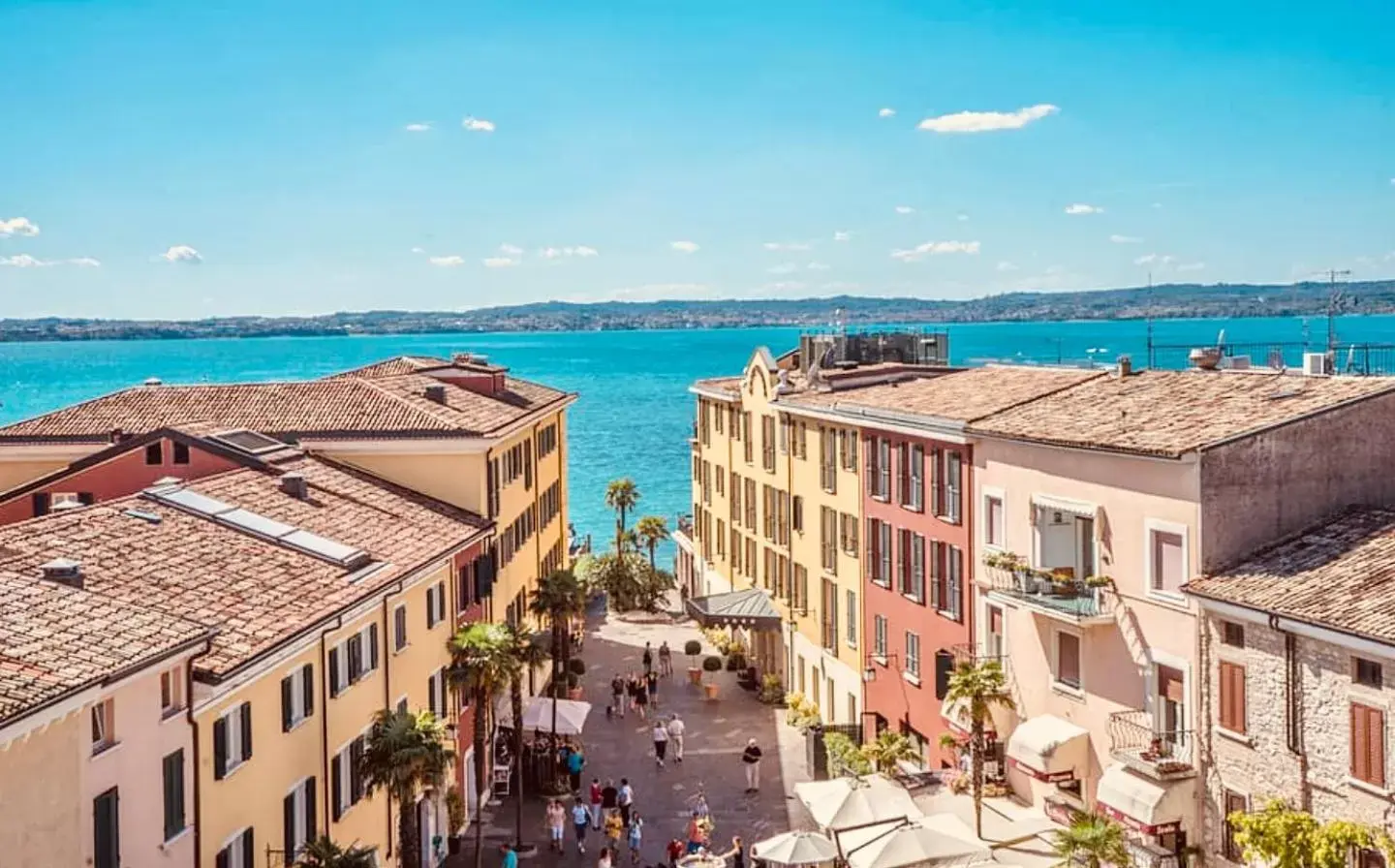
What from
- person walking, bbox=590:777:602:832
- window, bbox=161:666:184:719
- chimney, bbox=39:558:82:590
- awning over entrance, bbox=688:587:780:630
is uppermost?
chimney, bbox=39:558:82:590

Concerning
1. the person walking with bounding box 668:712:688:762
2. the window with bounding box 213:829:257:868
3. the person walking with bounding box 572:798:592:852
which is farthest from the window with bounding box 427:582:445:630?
the person walking with bounding box 668:712:688:762

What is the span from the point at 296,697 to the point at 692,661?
123 ft

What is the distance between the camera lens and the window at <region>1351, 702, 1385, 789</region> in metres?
23.0

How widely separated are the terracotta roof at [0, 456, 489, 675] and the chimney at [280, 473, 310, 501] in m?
0.22

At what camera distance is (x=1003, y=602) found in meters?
33.6

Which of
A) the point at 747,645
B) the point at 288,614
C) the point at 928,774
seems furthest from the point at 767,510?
the point at 288,614

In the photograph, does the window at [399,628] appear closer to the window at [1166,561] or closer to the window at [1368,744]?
the window at [1166,561]

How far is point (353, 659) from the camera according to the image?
29.1 meters

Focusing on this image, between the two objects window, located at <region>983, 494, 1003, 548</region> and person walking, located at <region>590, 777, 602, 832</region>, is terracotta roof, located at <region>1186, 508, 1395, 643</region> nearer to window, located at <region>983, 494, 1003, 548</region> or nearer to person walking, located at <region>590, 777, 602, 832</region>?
window, located at <region>983, 494, 1003, 548</region>

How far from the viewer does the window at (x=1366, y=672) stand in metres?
23.0

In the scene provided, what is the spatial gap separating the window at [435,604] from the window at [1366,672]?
20798 millimetres

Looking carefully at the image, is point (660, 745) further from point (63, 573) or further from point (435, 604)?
point (63, 573)

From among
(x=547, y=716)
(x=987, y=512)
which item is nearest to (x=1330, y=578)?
(x=987, y=512)

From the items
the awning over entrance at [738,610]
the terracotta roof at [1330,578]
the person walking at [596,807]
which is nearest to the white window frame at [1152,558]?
the terracotta roof at [1330,578]
